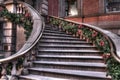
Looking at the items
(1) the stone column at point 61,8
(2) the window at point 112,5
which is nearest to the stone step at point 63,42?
(2) the window at point 112,5

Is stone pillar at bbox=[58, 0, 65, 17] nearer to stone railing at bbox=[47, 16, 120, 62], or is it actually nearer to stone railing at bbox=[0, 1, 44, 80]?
stone railing at bbox=[47, 16, 120, 62]

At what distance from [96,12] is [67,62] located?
636cm

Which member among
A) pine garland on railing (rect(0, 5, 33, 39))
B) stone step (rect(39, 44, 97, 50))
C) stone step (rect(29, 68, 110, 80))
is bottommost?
stone step (rect(29, 68, 110, 80))

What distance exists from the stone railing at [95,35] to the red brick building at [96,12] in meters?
2.16

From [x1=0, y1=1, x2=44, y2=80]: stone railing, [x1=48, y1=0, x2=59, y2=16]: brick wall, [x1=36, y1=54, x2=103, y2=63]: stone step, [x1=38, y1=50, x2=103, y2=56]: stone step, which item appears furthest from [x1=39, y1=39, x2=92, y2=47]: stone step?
[x1=48, y1=0, x2=59, y2=16]: brick wall

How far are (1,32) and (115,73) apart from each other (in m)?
7.99

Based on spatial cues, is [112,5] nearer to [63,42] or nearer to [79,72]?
[63,42]

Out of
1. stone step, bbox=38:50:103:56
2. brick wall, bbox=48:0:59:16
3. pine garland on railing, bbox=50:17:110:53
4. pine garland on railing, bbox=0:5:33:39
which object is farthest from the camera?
brick wall, bbox=48:0:59:16

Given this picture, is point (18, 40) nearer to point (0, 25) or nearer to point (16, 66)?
point (0, 25)

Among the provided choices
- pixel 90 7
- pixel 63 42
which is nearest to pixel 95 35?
pixel 63 42

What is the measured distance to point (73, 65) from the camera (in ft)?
22.5

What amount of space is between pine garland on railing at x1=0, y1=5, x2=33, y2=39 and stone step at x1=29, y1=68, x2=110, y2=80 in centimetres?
295

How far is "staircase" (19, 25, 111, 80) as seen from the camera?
641cm

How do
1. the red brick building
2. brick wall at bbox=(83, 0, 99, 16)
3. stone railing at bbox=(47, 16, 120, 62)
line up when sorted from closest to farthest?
stone railing at bbox=(47, 16, 120, 62) < the red brick building < brick wall at bbox=(83, 0, 99, 16)
